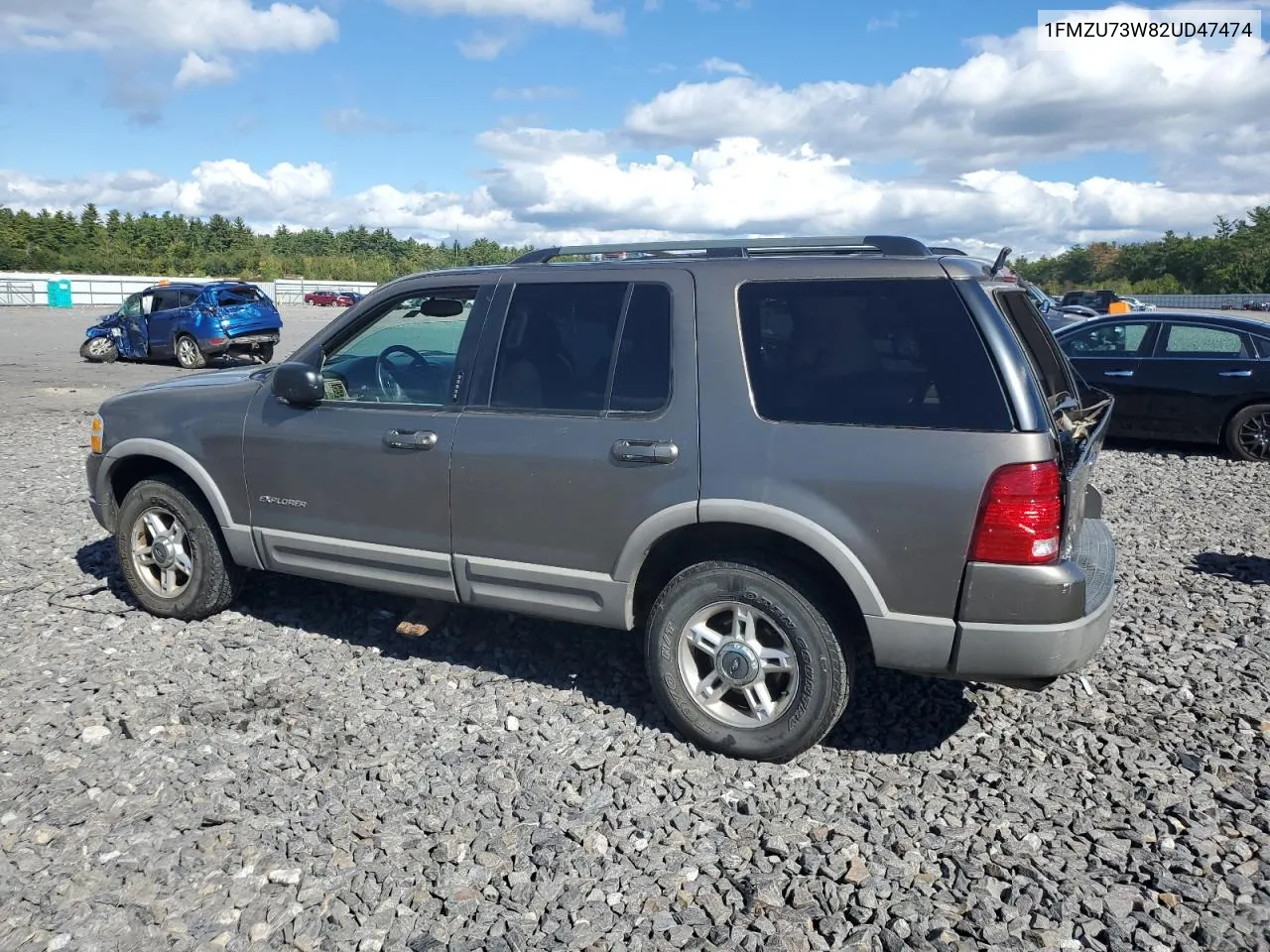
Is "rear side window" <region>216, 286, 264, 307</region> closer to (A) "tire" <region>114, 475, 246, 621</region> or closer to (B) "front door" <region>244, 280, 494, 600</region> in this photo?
(A) "tire" <region>114, 475, 246, 621</region>

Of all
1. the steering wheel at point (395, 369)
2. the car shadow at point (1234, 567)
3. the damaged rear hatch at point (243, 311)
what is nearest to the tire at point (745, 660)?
the steering wheel at point (395, 369)

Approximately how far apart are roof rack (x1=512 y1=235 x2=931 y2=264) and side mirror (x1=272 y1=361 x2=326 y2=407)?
43.0 inches

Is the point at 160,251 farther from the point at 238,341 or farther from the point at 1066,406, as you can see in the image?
the point at 1066,406

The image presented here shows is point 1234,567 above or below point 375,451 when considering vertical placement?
below

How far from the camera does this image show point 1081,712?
4.44 m

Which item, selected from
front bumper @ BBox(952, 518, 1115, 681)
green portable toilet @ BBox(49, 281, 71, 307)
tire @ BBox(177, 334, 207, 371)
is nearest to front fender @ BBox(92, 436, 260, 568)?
front bumper @ BBox(952, 518, 1115, 681)

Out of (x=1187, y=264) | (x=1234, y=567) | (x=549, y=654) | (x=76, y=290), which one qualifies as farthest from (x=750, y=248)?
(x=1187, y=264)

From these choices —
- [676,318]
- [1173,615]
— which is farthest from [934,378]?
[1173,615]

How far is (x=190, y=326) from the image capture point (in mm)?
20578

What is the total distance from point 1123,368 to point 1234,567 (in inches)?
199

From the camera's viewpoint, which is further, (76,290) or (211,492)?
(76,290)

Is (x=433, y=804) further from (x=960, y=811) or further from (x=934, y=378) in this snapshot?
(x=934, y=378)

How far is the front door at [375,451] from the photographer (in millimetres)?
4492

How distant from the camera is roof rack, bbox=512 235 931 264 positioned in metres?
3.88
